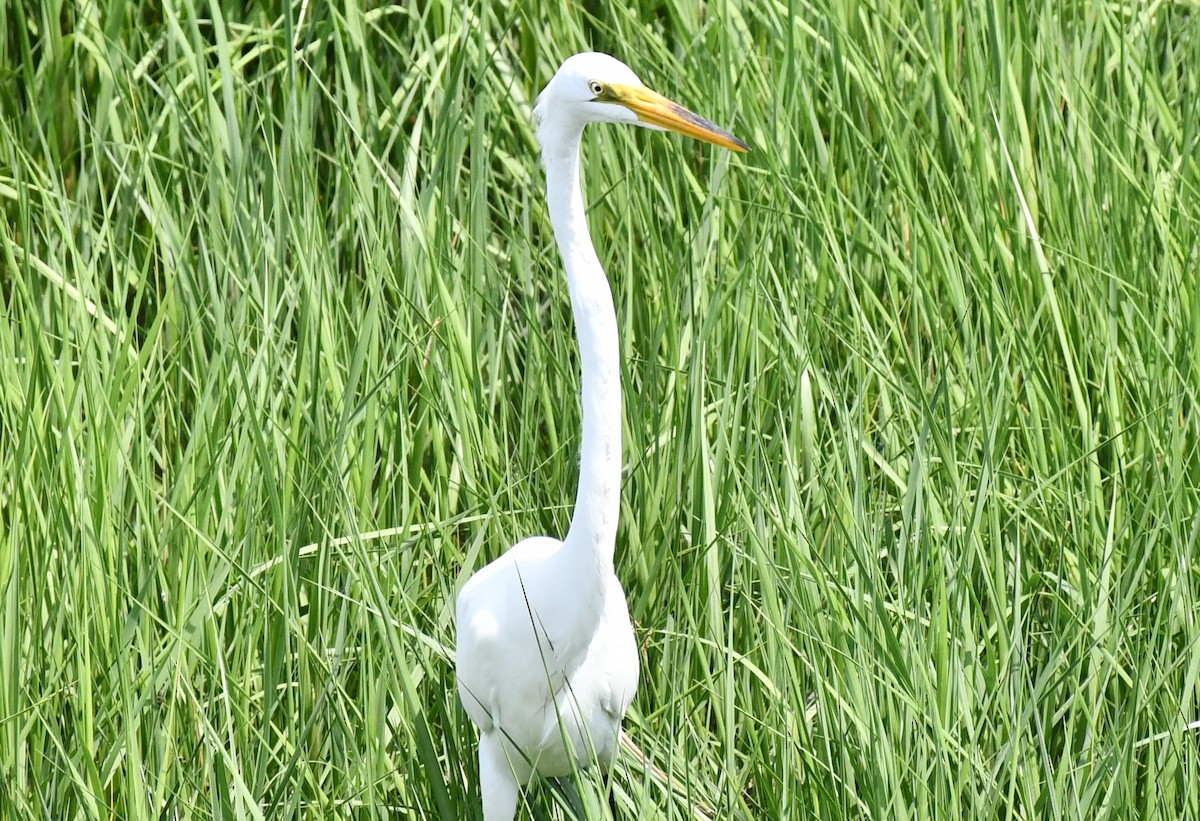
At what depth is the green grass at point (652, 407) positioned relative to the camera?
1.75m

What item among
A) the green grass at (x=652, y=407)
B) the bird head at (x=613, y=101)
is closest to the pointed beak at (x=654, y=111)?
the bird head at (x=613, y=101)

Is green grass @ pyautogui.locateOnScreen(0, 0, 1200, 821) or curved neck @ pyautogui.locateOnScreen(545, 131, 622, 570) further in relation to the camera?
green grass @ pyautogui.locateOnScreen(0, 0, 1200, 821)

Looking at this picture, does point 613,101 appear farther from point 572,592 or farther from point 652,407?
point 652,407

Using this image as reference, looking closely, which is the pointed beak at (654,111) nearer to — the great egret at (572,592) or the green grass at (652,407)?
the great egret at (572,592)

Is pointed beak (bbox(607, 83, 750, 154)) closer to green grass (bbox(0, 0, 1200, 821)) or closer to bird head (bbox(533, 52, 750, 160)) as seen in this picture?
bird head (bbox(533, 52, 750, 160))

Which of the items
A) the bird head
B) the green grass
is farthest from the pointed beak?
the green grass

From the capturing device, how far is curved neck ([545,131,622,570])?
1597 mm

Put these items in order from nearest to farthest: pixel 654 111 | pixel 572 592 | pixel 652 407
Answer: pixel 654 111 → pixel 572 592 → pixel 652 407

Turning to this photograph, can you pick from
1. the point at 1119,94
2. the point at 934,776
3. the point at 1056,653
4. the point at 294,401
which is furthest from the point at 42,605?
the point at 1119,94

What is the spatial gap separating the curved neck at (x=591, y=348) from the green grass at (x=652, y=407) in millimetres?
191

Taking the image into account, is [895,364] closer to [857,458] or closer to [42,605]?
[857,458]

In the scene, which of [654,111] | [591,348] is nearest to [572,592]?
[591,348]

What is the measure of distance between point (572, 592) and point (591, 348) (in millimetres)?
319

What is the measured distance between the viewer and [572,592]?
1.73 meters
